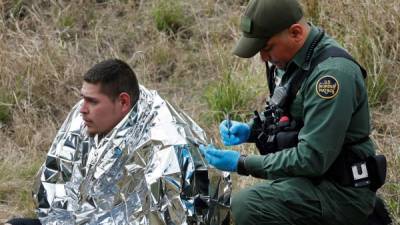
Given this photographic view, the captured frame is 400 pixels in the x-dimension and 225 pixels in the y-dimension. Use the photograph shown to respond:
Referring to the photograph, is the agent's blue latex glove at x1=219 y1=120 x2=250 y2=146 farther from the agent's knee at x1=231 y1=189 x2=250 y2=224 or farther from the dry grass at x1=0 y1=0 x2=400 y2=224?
the dry grass at x1=0 y1=0 x2=400 y2=224

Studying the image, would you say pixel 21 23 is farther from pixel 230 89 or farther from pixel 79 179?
pixel 79 179

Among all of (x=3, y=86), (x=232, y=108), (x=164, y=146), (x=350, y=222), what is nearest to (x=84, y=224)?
(x=164, y=146)

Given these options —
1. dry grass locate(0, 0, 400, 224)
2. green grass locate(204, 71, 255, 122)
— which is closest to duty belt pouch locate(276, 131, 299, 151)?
dry grass locate(0, 0, 400, 224)

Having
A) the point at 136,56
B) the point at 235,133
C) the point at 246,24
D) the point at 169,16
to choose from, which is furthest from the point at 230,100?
the point at 246,24

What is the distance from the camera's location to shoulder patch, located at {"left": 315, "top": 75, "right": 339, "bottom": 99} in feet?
9.87

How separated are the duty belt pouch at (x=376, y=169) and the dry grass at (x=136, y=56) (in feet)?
2.73

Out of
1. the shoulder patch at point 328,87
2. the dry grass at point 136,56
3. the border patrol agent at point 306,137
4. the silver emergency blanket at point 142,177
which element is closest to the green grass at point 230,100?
the dry grass at point 136,56

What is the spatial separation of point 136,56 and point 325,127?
302cm

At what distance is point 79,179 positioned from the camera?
360cm

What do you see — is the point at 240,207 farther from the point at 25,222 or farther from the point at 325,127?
the point at 25,222

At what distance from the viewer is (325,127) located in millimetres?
3021

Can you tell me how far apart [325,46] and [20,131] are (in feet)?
8.83

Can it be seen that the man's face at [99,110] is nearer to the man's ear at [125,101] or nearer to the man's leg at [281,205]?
the man's ear at [125,101]

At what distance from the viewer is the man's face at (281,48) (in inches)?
125
